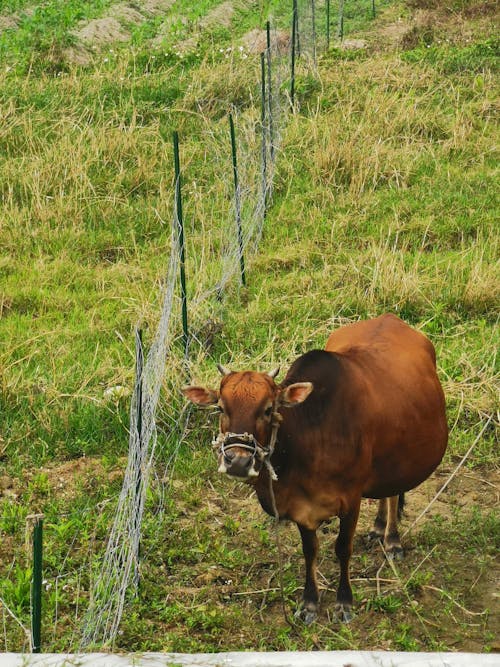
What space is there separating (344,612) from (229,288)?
159 inches

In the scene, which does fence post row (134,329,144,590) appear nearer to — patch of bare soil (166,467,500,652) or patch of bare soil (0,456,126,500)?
patch of bare soil (166,467,500,652)

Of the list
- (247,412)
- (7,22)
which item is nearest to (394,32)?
(7,22)

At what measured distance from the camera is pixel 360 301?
831cm

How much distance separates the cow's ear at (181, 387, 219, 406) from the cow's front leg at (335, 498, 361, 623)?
907 mm

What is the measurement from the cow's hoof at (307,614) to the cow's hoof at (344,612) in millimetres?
111

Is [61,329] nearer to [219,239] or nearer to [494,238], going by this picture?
[219,239]

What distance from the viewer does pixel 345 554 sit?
512cm

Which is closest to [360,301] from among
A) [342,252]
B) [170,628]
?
[342,252]

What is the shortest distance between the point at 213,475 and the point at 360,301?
7.73ft

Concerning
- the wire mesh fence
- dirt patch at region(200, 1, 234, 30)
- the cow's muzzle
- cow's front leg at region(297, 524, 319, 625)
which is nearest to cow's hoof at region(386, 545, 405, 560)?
cow's front leg at region(297, 524, 319, 625)

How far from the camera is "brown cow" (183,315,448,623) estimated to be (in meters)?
4.61

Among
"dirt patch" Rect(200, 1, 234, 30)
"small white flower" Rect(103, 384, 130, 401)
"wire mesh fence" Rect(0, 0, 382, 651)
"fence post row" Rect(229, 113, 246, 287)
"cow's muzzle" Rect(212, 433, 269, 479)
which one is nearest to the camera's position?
"cow's muzzle" Rect(212, 433, 269, 479)

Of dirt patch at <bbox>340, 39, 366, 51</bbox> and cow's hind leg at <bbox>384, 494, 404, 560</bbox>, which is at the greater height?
dirt patch at <bbox>340, 39, 366, 51</bbox>

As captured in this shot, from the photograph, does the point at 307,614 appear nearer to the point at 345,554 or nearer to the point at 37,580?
the point at 345,554
